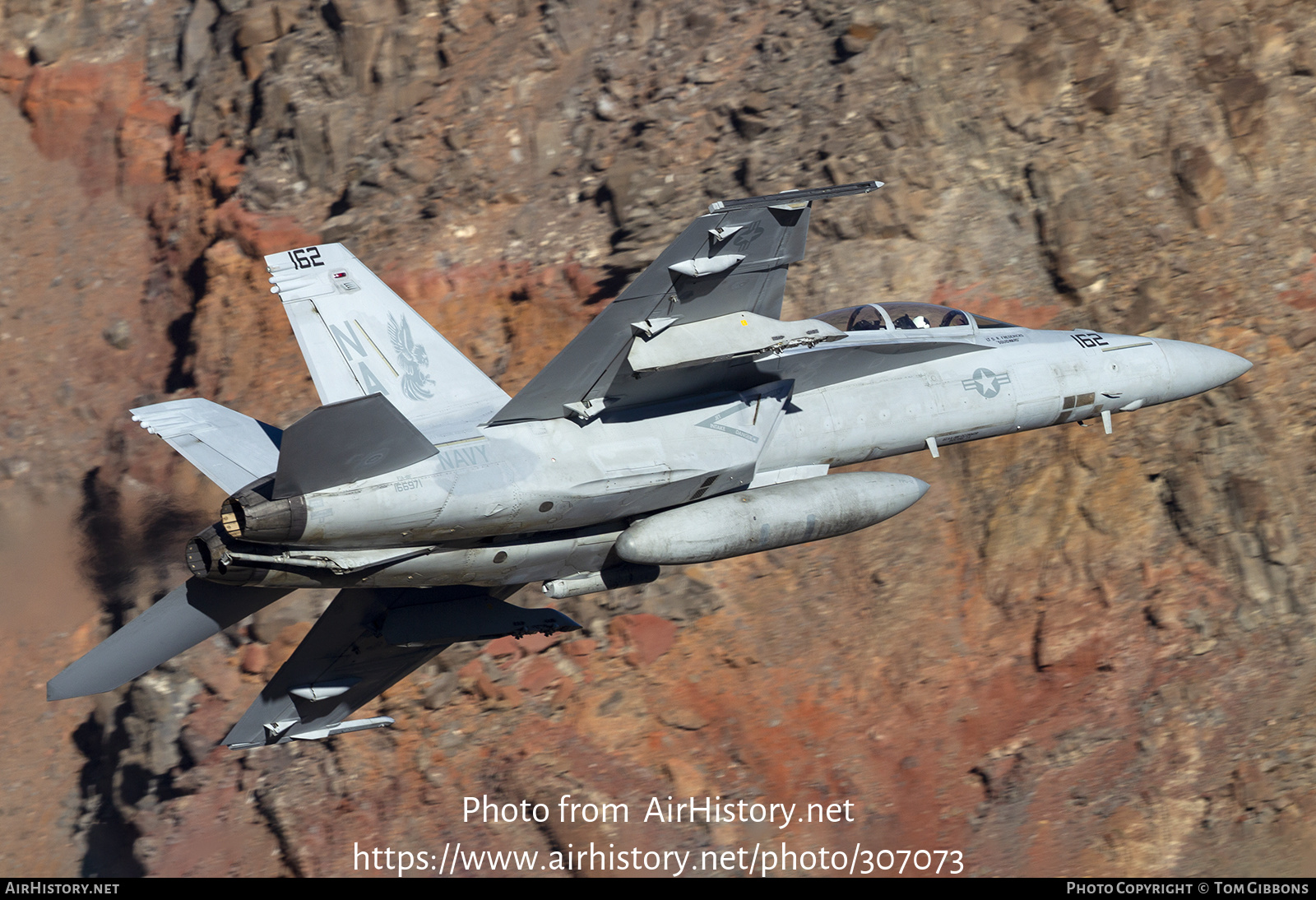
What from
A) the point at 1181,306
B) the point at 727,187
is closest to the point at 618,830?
the point at 727,187

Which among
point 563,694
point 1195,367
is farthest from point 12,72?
point 1195,367

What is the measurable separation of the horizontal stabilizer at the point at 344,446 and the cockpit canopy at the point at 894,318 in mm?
5711

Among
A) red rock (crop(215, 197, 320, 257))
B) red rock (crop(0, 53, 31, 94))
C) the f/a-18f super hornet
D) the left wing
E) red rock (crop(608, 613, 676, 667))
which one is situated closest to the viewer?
the f/a-18f super hornet

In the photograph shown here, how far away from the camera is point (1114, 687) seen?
68.7 ft

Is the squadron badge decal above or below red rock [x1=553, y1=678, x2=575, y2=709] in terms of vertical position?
above

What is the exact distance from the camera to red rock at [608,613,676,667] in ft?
68.0

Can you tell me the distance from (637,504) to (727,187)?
1270 cm

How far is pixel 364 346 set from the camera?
13398mm

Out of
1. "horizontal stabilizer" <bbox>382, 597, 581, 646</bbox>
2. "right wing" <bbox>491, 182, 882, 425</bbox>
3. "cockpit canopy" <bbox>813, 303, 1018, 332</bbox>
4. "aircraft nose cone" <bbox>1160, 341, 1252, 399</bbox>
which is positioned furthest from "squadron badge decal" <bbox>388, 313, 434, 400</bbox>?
"aircraft nose cone" <bbox>1160, 341, 1252, 399</bbox>

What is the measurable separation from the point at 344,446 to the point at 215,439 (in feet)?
9.86

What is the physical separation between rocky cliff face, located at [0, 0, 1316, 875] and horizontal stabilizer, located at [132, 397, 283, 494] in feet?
27.6

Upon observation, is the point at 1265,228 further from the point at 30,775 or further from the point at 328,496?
the point at 30,775

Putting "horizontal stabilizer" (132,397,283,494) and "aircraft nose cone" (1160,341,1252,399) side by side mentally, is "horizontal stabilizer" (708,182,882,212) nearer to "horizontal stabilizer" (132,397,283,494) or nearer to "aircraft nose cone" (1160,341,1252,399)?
"horizontal stabilizer" (132,397,283,494)

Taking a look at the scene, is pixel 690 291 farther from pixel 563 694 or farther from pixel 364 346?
pixel 563 694
